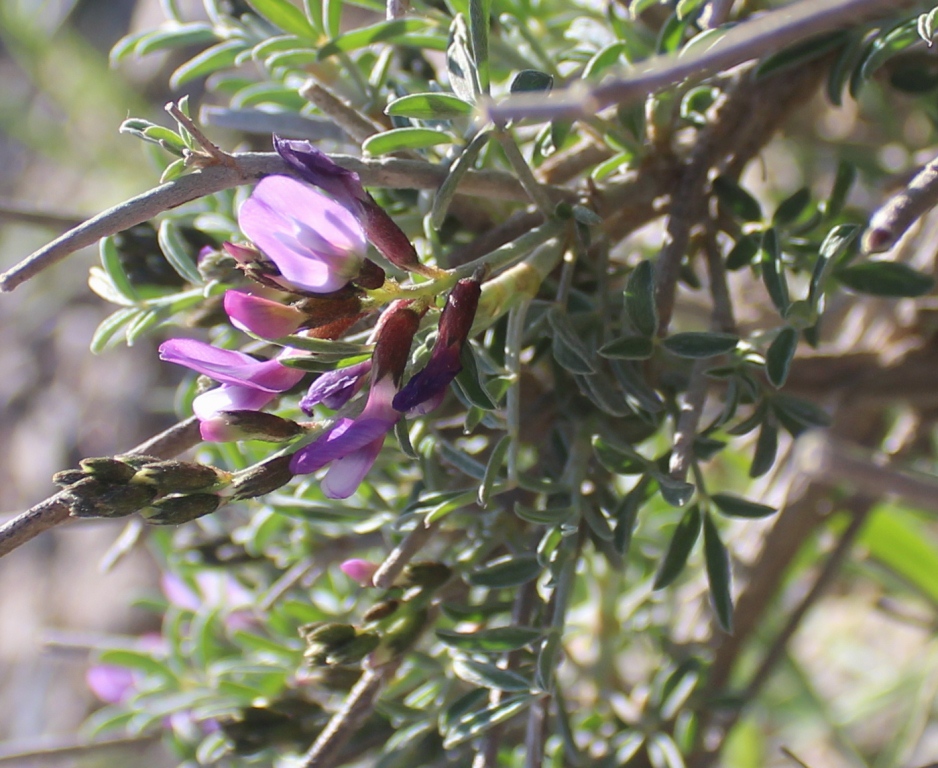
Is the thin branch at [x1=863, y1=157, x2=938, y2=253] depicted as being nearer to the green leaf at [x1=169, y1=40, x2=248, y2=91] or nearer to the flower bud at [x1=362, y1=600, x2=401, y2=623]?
the flower bud at [x1=362, y1=600, x2=401, y2=623]

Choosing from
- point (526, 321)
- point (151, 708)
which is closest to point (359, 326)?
point (526, 321)

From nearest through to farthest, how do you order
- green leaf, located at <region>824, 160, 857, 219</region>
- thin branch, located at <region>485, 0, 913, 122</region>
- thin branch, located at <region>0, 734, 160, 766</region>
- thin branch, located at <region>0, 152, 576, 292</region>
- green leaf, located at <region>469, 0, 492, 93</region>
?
1. thin branch, located at <region>485, 0, 913, 122</region>
2. thin branch, located at <region>0, 152, 576, 292</region>
3. green leaf, located at <region>469, 0, 492, 93</region>
4. green leaf, located at <region>824, 160, 857, 219</region>
5. thin branch, located at <region>0, 734, 160, 766</region>

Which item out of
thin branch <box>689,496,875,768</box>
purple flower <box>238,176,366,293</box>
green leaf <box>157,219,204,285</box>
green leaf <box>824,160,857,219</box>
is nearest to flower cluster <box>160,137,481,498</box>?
purple flower <box>238,176,366,293</box>

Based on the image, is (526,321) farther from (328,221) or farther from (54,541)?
(54,541)

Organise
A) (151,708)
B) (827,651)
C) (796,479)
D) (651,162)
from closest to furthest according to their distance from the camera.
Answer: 1. (651,162)
2. (151,708)
3. (796,479)
4. (827,651)

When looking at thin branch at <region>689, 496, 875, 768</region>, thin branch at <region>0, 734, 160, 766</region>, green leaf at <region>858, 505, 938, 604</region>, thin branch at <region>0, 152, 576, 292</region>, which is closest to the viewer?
thin branch at <region>0, 152, 576, 292</region>

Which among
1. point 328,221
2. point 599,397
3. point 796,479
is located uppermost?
point 328,221
